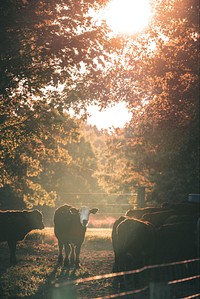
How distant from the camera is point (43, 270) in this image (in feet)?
59.1

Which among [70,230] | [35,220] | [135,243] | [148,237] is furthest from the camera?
[35,220]

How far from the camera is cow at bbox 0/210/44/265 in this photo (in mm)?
20844

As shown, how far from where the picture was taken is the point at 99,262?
20625mm

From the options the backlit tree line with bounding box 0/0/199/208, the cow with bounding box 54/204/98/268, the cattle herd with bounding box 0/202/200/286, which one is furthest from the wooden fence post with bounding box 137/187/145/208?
the cattle herd with bounding box 0/202/200/286

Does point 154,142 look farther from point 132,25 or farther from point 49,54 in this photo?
point 49,54

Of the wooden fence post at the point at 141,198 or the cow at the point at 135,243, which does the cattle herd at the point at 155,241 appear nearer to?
the cow at the point at 135,243

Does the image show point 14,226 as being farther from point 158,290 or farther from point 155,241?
point 158,290

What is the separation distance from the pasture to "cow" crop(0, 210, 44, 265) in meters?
0.71

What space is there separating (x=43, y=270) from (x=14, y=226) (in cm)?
359

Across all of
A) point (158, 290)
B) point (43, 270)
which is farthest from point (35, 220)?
point (158, 290)

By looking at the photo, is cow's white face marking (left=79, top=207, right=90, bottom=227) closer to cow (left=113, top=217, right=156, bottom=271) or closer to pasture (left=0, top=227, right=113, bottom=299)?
pasture (left=0, top=227, right=113, bottom=299)

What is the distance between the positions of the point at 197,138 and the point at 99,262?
22.1ft

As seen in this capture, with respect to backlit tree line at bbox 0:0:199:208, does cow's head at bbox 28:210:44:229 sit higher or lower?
lower

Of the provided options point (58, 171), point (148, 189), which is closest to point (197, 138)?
point (148, 189)
